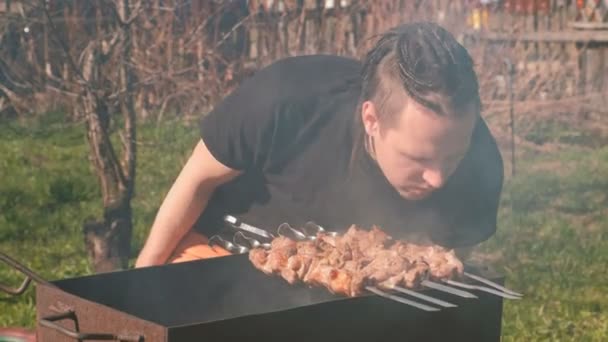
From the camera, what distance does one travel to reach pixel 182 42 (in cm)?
670

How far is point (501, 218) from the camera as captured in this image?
24.5 ft

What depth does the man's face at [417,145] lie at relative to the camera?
11.5 feet

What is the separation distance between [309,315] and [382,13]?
4.02m

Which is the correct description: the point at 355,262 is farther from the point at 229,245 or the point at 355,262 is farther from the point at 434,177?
the point at 229,245

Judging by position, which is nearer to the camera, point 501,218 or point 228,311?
point 228,311

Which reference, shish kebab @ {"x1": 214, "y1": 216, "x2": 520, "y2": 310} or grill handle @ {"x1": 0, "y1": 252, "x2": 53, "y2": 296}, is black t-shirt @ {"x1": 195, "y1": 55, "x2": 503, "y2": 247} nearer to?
shish kebab @ {"x1": 214, "y1": 216, "x2": 520, "y2": 310}

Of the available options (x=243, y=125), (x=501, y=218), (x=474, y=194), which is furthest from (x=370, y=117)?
(x=501, y=218)

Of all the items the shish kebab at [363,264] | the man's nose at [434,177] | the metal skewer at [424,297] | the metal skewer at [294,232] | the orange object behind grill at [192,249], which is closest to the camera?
the metal skewer at [424,297]

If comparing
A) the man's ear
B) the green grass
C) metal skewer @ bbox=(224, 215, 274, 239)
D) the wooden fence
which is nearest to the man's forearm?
metal skewer @ bbox=(224, 215, 274, 239)

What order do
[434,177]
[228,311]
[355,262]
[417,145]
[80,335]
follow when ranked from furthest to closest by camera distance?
[434,177], [417,145], [228,311], [355,262], [80,335]

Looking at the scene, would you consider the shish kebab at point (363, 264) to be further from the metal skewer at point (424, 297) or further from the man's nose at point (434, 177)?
the man's nose at point (434, 177)

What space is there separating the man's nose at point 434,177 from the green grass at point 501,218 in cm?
203

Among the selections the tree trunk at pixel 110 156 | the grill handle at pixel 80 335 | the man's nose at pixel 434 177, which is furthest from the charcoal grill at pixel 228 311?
the tree trunk at pixel 110 156

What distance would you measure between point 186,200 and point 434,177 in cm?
89
